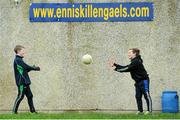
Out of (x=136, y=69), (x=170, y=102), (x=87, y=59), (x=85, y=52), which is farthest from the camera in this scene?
(x=85, y=52)

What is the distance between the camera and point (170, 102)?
1661cm

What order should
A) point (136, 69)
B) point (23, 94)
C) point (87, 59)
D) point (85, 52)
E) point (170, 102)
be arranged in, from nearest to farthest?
point (136, 69) → point (23, 94) → point (87, 59) → point (170, 102) → point (85, 52)

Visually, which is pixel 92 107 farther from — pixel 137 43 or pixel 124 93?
pixel 137 43

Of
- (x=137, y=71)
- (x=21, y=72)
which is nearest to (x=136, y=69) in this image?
(x=137, y=71)

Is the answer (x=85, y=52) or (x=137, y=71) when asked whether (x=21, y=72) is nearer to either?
(x=85, y=52)

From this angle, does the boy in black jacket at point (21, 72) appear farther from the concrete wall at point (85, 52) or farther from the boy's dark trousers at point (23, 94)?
the concrete wall at point (85, 52)

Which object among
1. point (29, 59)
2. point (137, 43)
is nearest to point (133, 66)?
point (137, 43)

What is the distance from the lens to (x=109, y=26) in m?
17.1

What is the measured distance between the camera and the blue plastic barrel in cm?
1657

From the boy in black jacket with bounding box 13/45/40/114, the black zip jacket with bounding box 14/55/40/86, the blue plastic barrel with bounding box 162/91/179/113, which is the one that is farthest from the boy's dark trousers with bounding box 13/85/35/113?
the blue plastic barrel with bounding box 162/91/179/113

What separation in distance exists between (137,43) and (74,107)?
7.53ft

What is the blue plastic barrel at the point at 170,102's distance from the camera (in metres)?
16.6

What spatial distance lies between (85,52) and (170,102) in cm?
251

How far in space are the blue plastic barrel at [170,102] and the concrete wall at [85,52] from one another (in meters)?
0.33
